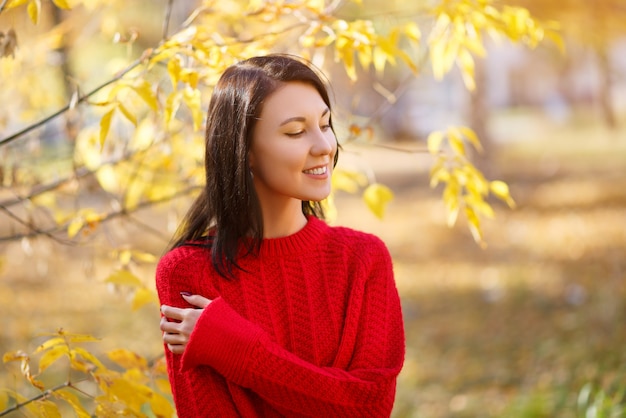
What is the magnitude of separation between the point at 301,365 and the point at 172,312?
1.08ft

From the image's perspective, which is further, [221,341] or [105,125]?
[105,125]

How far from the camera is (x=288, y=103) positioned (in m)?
1.82

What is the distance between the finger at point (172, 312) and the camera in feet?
5.97

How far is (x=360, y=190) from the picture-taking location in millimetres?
13195

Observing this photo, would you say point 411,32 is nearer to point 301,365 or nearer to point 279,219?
point 279,219

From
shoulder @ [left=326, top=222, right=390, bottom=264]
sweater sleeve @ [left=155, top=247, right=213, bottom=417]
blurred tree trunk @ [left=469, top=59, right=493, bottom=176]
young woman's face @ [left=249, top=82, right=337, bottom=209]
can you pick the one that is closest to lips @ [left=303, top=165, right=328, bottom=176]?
young woman's face @ [left=249, top=82, right=337, bottom=209]

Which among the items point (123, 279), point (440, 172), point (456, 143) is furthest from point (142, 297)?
point (456, 143)

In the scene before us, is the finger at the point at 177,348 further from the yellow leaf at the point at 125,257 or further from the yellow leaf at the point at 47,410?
the yellow leaf at the point at 125,257

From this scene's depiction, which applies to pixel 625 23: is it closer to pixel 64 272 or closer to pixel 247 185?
pixel 64 272

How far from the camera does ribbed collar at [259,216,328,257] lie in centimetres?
191

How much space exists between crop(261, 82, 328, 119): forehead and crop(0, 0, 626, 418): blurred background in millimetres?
597

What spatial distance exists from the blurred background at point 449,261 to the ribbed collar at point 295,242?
53cm

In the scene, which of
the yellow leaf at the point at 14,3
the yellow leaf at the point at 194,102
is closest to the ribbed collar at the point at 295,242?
the yellow leaf at the point at 194,102

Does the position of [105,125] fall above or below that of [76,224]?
above
